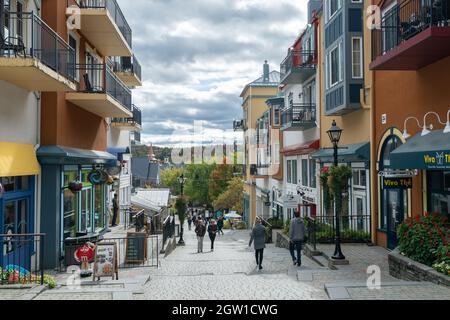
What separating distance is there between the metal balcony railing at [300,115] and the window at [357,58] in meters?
6.42

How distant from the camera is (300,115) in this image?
26.2 metres

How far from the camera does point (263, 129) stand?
136 ft

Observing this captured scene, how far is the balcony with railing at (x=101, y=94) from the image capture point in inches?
633

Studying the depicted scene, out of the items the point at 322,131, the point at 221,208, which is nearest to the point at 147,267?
the point at 322,131

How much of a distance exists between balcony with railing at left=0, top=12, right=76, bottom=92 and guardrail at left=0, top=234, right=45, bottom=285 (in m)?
3.81

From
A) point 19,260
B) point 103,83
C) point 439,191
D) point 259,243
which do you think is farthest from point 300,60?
point 19,260

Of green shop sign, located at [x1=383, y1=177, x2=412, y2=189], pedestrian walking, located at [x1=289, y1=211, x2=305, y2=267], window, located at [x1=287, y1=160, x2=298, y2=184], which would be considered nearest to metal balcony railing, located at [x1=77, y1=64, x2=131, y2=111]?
pedestrian walking, located at [x1=289, y1=211, x2=305, y2=267]

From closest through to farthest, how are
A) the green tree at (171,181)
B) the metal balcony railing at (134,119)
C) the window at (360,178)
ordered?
the window at (360,178), the metal balcony railing at (134,119), the green tree at (171,181)

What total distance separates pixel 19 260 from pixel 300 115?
17.9m

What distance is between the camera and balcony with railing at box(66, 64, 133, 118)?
1608 cm

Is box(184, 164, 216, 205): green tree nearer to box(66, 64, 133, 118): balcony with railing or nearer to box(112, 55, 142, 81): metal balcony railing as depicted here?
box(112, 55, 142, 81): metal balcony railing

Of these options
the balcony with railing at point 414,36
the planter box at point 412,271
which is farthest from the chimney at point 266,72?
the planter box at point 412,271

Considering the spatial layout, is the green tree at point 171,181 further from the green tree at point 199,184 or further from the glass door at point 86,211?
the glass door at point 86,211
